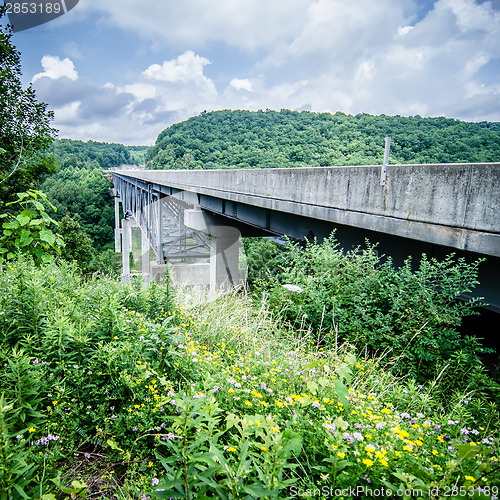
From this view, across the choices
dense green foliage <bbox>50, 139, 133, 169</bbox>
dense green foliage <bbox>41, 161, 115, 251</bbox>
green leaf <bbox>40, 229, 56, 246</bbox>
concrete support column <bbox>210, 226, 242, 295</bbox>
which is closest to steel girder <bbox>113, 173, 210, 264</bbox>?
concrete support column <bbox>210, 226, 242, 295</bbox>

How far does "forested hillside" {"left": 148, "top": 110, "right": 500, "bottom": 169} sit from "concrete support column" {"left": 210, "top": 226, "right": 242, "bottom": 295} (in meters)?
6.81

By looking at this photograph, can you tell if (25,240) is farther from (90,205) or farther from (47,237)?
(90,205)

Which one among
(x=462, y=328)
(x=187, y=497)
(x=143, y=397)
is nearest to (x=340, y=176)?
(x=462, y=328)

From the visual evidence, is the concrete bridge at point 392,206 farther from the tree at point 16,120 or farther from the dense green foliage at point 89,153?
the dense green foliage at point 89,153

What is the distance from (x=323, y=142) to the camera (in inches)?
941

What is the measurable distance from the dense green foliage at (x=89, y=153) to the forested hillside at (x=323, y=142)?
7284 cm

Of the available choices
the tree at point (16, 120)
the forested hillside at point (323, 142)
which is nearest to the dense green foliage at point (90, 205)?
the forested hillside at point (323, 142)

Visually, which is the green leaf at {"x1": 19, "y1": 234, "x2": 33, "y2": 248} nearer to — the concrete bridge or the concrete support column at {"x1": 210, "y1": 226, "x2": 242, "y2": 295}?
the concrete bridge

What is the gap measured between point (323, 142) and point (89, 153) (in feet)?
482

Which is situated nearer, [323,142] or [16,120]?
[16,120]

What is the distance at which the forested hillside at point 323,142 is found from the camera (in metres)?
11.5

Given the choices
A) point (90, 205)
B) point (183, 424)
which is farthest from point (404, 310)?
point (90, 205)

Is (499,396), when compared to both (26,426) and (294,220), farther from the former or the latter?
(294,220)

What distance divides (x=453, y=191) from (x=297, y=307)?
2719 millimetres
